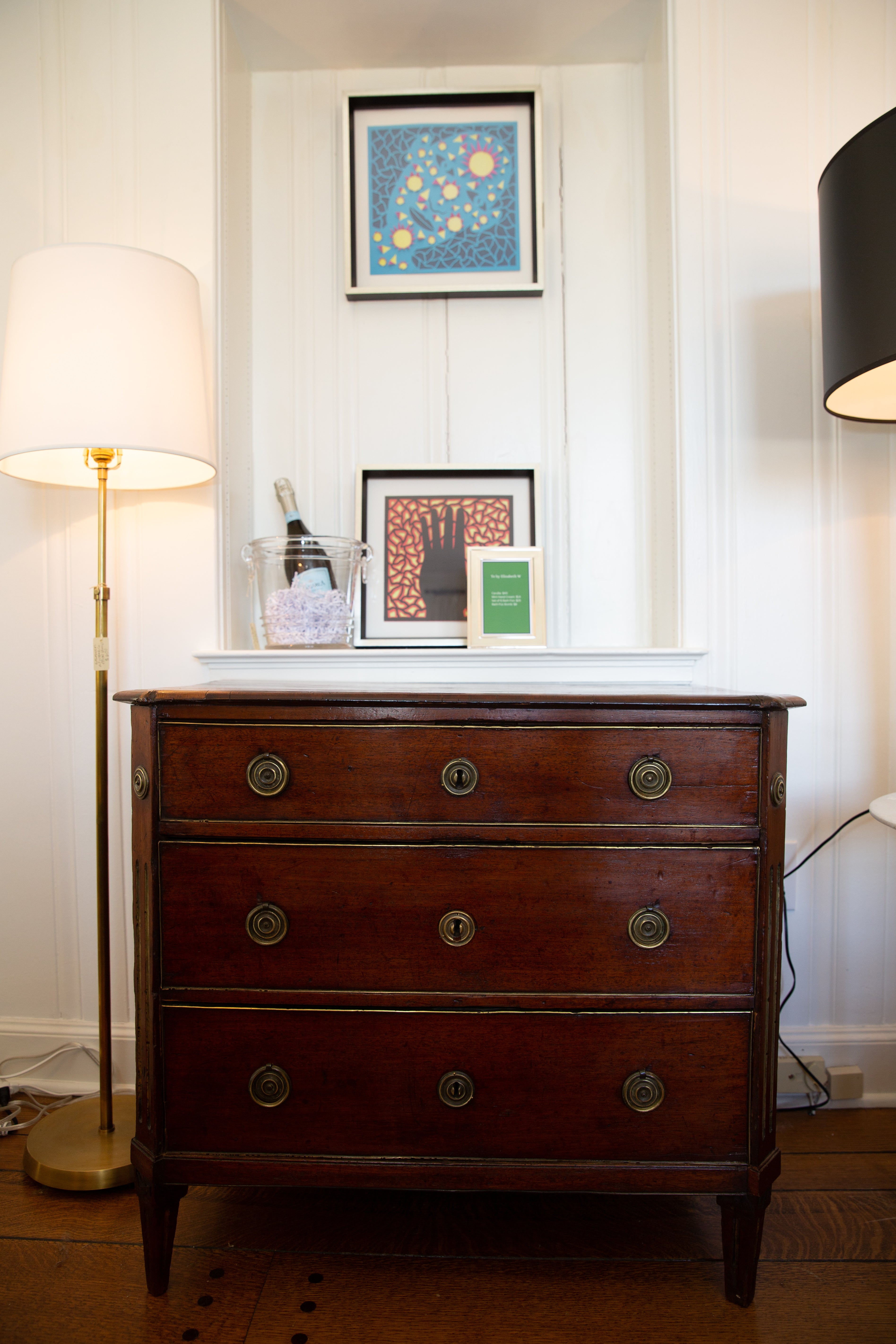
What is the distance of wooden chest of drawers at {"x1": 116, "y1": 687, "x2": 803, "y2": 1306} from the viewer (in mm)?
1133

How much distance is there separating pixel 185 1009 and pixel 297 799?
1.22ft

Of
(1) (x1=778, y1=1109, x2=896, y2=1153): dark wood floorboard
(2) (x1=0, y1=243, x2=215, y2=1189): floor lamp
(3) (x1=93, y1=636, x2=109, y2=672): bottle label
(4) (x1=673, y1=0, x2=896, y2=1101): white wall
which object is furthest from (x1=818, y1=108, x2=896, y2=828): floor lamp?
(3) (x1=93, y1=636, x2=109, y2=672): bottle label

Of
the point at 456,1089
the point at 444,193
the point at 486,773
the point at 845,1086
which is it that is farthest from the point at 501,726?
the point at 444,193

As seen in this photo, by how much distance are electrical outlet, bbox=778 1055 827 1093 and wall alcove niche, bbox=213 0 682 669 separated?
39.0 inches

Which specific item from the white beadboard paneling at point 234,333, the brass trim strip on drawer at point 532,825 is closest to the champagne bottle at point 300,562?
the white beadboard paneling at point 234,333

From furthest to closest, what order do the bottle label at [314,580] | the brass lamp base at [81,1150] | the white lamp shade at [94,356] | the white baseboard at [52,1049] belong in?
the white baseboard at [52,1049] → the bottle label at [314,580] → the brass lamp base at [81,1150] → the white lamp shade at [94,356]

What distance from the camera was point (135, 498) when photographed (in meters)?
1.70

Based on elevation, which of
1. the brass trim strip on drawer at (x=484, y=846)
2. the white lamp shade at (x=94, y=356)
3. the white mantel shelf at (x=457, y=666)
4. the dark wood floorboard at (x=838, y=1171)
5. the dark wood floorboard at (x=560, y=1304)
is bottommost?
the dark wood floorboard at (x=560, y=1304)

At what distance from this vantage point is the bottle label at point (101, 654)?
145 centimetres

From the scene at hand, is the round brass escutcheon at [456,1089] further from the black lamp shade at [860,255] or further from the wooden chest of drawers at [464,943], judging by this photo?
the black lamp shade at [860,255]

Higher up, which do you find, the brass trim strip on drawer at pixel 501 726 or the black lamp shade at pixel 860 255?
the black lamp shade at pixel 860 255

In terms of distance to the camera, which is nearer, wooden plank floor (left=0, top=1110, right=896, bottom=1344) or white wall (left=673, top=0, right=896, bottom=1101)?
wooden plank floor (left=0, top=1110, right=896, bottom=1344)

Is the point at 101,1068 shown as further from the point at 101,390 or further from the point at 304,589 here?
the point at 101,390

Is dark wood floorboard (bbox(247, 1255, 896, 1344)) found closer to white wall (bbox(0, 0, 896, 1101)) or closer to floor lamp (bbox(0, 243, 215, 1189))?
floor lamp (bbox(0, 243, 215, 1189))
